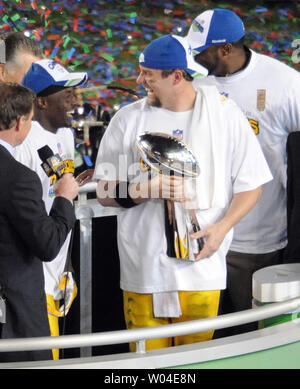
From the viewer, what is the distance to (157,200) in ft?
6.78

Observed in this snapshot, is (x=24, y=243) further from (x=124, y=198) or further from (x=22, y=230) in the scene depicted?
(x=124, y=198)

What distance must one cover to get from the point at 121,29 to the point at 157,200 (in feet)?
20.7

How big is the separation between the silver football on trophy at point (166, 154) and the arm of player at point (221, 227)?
17cm

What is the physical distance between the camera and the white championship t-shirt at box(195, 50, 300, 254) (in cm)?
246

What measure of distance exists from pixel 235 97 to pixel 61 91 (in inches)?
22.6

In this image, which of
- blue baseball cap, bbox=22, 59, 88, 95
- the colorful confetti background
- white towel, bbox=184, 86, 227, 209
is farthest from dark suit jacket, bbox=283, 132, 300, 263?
the colorful confetti background

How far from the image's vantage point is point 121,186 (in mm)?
2086

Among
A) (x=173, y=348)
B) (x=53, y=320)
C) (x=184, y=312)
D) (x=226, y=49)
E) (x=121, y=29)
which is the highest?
(x=226, y=49)

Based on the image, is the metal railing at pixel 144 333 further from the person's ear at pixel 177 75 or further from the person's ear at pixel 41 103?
the person's ear at pixel 41 103

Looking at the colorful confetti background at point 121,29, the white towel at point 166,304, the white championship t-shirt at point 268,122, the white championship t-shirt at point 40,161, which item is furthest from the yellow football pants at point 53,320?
the colorful confetti background at point 121,29

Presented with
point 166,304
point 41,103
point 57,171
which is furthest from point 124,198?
point 41,103

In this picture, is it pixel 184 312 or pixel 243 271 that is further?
pixel 243 271

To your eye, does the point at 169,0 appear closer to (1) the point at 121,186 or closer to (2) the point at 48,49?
(2) the point at 48,49
